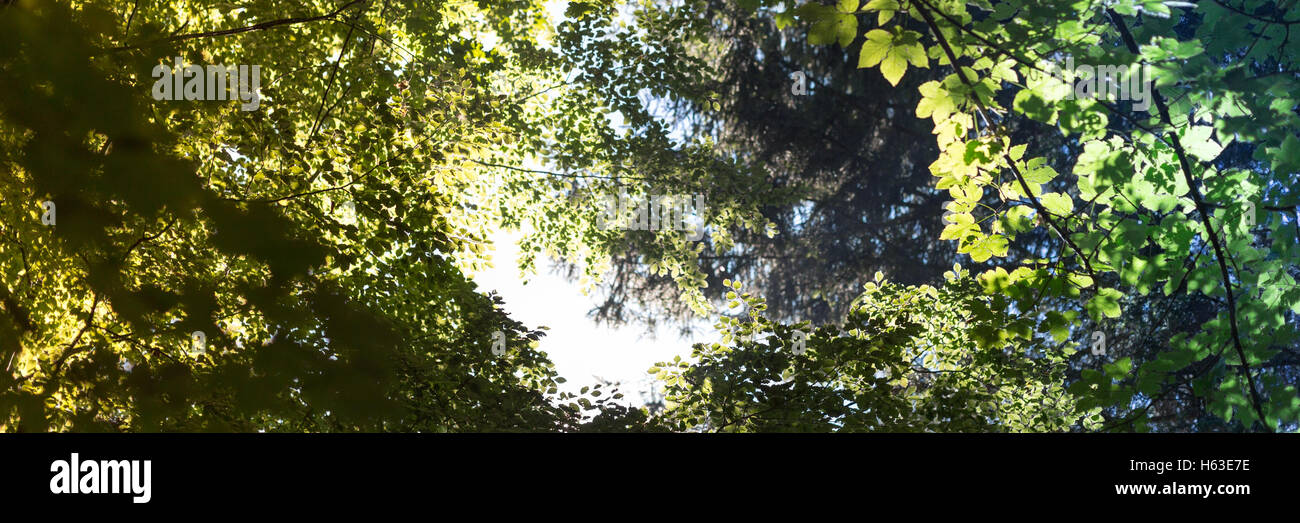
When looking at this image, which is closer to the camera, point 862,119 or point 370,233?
point 370,233

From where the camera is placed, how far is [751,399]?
5.37 m

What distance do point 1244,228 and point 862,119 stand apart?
29.7ft

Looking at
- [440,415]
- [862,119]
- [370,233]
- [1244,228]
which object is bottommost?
[440,415]
